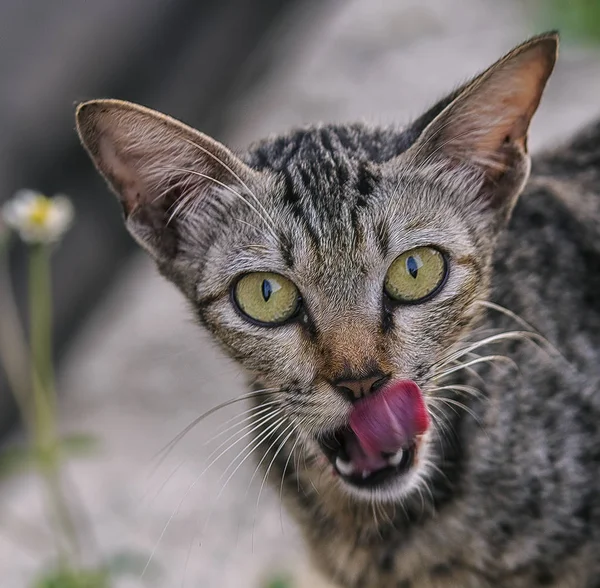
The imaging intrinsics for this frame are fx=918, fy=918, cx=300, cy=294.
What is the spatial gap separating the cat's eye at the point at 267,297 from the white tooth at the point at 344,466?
0.36 meters

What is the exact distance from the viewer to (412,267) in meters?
1.89

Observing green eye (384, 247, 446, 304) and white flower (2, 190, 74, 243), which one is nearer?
green eye (384, 247, 446, 304)

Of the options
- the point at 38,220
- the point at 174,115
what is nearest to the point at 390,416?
the point at 38,220

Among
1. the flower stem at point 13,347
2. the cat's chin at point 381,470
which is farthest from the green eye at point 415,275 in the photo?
the flower stem at point 13,347

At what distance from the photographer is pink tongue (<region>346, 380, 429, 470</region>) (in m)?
1.79

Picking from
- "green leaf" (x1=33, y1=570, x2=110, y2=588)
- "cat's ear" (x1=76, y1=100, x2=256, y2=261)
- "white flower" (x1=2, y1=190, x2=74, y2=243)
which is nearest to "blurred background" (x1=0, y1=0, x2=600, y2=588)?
"green leaf" (x1=33, y1=570, x2=110, y2=588)

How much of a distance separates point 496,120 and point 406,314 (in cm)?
45

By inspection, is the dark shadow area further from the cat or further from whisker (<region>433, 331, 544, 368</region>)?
whisker (<region>433, 331, 544, 368</region>)

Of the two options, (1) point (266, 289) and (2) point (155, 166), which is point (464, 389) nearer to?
(1) point (266, 289)

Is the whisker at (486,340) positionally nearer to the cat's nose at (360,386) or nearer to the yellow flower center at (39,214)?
the cat's nose at (360,386)

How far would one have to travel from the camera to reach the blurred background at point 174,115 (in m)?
3.27

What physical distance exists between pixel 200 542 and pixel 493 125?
193 centimetres

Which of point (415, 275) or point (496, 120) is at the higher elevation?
point (496, 120)

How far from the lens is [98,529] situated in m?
3.32
